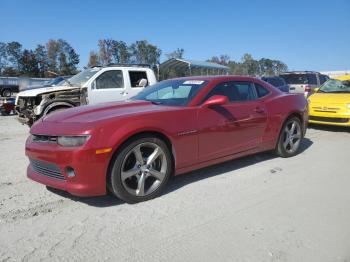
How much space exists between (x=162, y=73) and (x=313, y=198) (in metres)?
23.4

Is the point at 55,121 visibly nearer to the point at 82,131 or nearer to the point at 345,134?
the point at 82,131

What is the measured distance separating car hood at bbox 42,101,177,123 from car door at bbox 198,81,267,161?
57cm

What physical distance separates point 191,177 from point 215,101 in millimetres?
1140

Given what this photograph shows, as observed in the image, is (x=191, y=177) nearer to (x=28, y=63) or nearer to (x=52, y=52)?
(x=28, y=63)

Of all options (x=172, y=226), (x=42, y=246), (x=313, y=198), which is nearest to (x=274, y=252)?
(x=172, y=226)

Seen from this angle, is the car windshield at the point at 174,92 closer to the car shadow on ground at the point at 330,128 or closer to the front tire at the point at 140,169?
the front tire at the point at 140,169

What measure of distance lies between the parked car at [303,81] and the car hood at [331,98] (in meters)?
5.43

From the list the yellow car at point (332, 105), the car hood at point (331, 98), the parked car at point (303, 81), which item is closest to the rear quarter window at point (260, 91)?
the yellow car at point (332, 105)

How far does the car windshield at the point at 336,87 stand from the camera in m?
9.41

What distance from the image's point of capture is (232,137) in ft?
15.7

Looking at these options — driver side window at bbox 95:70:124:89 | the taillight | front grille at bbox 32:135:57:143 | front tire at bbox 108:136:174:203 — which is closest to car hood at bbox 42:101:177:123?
front grille at bbox 32:135:57:143

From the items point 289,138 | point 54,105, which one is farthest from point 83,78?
point 289,138

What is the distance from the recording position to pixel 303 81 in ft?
48.9

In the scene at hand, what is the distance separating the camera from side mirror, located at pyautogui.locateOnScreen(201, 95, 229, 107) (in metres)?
4.43
